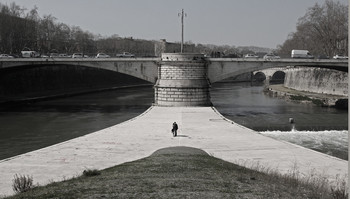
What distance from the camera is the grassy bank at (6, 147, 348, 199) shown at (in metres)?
8.86

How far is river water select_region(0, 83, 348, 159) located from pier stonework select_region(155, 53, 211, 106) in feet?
10.8

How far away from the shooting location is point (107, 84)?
73.2m

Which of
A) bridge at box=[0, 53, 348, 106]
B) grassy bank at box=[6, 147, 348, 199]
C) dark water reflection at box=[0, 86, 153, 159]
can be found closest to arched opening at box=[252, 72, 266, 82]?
bridge at box=[0, 53, 348, 106]

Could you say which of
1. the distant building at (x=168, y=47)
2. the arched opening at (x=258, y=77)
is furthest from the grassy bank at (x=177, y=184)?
the arched opening at (x=258, y=77)

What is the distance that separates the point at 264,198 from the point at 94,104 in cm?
3848

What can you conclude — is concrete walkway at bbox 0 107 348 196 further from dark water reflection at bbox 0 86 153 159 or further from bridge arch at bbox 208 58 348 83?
bridge arch at bbox 208 58 348 83

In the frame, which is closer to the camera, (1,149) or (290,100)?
(1,149)

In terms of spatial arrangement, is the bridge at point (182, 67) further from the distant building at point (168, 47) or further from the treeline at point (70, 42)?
the distant building at point (168, 47)

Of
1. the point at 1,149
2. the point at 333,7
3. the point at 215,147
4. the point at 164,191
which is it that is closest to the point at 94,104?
the point at 1,149

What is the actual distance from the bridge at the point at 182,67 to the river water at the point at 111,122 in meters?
3.62

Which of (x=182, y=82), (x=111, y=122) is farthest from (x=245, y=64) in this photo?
(x=111, y=122)

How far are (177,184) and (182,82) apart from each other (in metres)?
27.0

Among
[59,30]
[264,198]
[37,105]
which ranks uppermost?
[59,30]

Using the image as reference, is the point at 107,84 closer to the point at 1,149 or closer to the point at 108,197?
the point at 1,149
